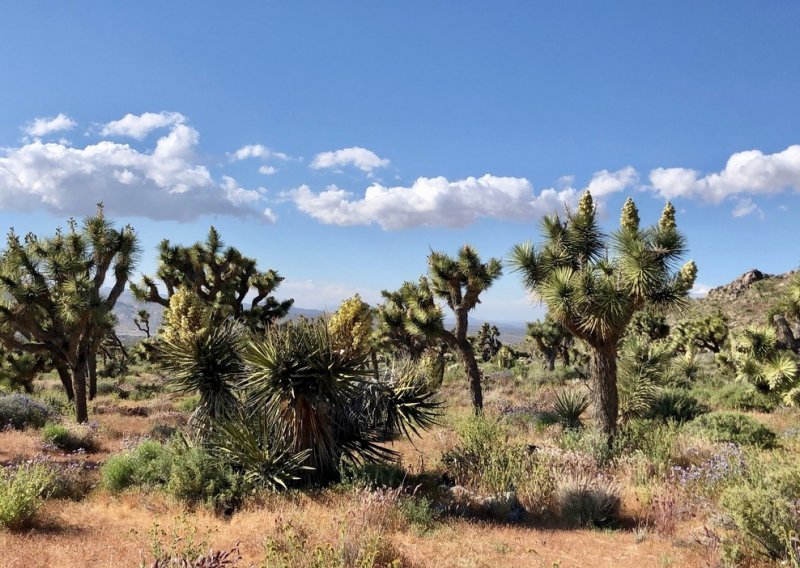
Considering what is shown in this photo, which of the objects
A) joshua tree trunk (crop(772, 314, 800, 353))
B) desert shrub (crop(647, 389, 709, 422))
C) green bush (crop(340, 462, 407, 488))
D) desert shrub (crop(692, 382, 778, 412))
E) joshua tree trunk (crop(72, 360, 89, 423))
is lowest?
desert shrub (crop(692, 382, 778, 412))

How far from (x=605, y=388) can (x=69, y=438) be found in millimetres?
13296

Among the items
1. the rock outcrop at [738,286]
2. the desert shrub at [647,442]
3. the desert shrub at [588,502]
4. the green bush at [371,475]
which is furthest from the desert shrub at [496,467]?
the rock outcrop at [738,286]

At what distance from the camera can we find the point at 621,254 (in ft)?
38.8

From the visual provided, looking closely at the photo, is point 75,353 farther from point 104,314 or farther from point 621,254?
point 621,254

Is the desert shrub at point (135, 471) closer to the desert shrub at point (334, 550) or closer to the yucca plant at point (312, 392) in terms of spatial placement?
the yucca plant at point (312, 392)

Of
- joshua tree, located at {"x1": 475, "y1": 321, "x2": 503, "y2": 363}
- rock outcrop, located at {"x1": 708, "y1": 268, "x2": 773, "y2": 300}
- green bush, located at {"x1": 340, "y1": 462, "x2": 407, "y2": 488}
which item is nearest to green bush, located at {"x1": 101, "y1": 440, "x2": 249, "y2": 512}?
green bush, located at {"x1": 340, "y1": 462, "x2": 407, "y2": 488}

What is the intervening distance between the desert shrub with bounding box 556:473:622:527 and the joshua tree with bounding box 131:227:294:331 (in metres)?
17.2

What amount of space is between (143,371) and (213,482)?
39.1m

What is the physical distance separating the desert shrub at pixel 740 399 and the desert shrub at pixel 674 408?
3.17 metres

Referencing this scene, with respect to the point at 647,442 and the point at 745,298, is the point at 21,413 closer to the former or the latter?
the point at 647,442

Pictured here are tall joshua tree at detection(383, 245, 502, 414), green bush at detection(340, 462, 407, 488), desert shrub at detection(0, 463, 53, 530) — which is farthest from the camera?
tall joshua tree at detection(383, 245, 502, 414)

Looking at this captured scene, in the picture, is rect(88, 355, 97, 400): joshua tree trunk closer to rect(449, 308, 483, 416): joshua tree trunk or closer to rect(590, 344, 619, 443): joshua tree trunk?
rect(449, 308, 483, 416): joshua tree trunk

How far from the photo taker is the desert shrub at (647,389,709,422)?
1552cm

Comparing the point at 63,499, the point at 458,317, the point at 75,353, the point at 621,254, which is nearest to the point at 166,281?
the point at 75,353
